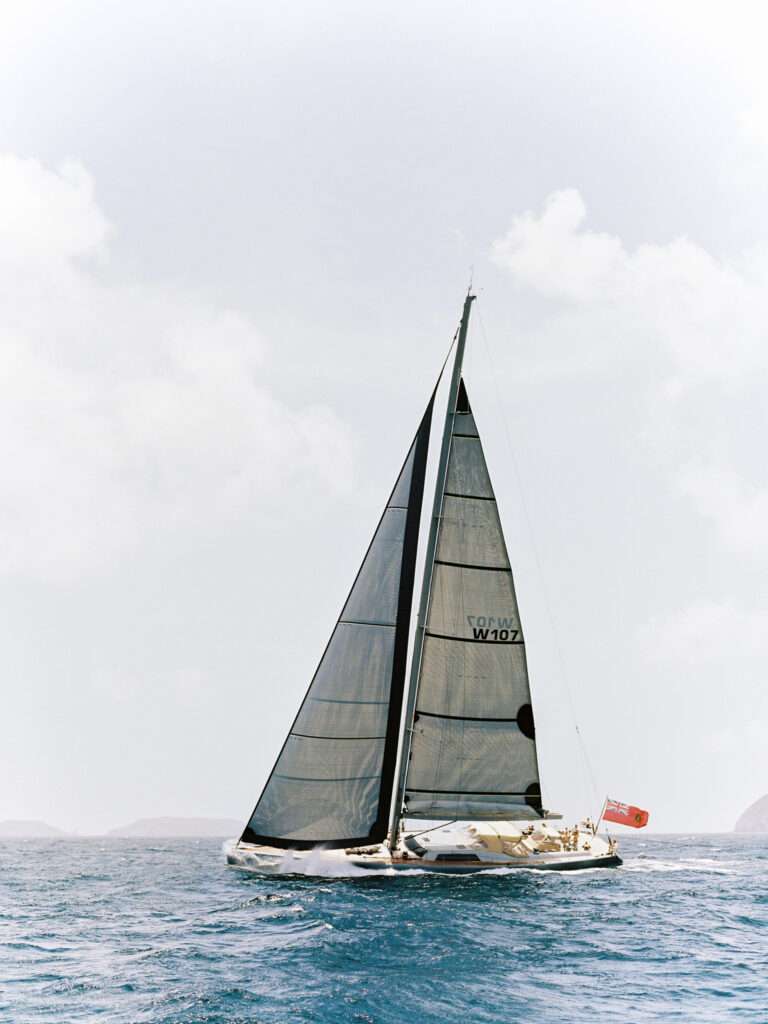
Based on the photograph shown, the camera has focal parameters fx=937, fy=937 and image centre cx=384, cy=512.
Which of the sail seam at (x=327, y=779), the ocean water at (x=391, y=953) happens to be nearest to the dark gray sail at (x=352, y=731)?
the sail seam at (x=327, y=779)

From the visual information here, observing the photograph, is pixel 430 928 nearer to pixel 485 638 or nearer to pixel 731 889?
pixel 485 638

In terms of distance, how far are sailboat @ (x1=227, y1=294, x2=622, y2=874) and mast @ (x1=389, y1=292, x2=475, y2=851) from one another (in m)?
0.03

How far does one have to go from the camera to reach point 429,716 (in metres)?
27.8

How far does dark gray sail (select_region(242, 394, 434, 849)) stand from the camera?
86.8ft

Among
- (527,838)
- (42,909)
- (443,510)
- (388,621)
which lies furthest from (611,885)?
(42,909)

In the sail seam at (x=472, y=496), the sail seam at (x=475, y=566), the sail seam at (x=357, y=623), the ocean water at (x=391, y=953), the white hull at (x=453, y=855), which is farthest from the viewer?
the sail seam at (x=472, y=496)

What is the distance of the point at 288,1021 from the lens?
1307cm

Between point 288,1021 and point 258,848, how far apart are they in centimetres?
1433

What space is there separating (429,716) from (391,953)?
11.0 metres

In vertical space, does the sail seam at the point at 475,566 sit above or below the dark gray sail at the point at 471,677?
above

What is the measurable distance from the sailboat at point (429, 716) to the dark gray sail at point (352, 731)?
0.03m

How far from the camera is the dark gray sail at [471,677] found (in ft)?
91.2

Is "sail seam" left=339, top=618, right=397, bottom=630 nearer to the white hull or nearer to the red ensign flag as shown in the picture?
the white hull

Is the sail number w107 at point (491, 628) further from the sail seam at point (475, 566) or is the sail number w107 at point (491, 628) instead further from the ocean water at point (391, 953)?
the ocean water at point (391, 953)
